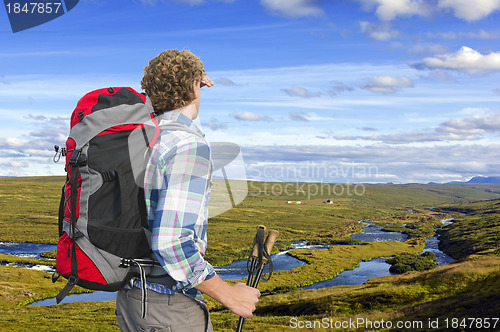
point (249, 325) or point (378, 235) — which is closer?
point (249, 325)

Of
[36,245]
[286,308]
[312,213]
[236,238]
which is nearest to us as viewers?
[286,308]

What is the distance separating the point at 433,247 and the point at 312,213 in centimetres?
9668

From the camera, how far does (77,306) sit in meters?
46.2

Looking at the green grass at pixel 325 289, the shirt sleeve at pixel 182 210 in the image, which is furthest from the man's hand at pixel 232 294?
the green grass at pixel 325 289

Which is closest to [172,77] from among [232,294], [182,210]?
[182,210]

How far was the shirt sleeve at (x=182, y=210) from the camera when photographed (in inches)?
125

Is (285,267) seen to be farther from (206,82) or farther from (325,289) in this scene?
(206,82)

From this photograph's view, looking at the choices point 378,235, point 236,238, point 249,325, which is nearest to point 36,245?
point 236,238

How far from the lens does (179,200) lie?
3.19 metres

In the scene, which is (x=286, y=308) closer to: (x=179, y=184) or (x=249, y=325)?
(x=249, y=325)

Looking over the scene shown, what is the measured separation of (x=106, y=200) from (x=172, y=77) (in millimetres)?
1197

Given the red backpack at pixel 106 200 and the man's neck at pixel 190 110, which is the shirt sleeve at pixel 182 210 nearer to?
the red backpack at pixel 106 200

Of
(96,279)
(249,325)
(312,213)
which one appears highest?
(96,279)

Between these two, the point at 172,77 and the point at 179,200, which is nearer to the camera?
the point at 179,200
